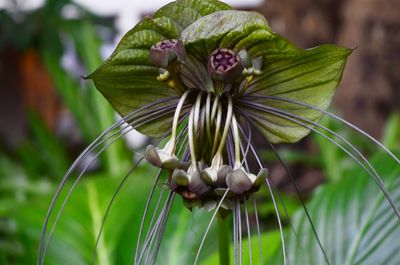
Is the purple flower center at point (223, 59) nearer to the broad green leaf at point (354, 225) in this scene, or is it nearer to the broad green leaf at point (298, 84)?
the broad green leaf at point (298, 84)

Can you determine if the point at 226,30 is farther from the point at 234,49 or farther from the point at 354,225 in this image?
the point at 354,225

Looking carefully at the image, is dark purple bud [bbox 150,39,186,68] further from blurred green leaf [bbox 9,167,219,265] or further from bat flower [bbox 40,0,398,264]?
blurred green leaf [bbox 9,167,219,265]

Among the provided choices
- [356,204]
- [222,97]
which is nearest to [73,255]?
[356,204]

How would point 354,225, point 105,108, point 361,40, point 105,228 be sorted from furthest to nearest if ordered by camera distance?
point 361,40 → point 105,108 → point 105,228 → point 354,225

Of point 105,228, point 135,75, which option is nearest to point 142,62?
point 135,75

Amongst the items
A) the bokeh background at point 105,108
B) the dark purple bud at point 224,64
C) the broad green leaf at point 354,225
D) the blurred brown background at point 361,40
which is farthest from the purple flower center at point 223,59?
the blurred brown background at point 361,40

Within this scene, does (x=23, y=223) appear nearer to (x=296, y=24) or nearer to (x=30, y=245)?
(x=30, y=245)
